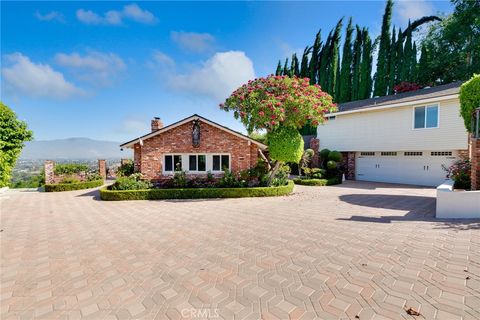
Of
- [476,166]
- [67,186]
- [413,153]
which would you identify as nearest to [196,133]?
[67,186]

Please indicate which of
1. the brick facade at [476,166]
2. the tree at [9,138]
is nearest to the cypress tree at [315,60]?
the brick facade at [476,166]

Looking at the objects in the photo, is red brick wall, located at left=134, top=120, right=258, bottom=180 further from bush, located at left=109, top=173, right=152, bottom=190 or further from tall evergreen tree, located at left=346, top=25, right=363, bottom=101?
tall evergreen tree, located at left=346, top=25, right=363, bottom=101

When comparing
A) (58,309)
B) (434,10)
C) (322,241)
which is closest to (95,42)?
(58,309)

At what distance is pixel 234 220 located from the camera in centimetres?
784

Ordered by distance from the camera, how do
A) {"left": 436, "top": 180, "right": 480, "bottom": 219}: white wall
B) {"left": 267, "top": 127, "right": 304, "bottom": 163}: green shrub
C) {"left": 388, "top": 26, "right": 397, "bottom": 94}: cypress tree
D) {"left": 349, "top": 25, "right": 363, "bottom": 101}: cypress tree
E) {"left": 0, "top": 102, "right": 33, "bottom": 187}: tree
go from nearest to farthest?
{"left": 436, "top": 180, "right": 480, "bottom": 219}: white wall, {"left": 267, "top": 127, "right": 304, "bottom": 163}: green shrub, {"left": 0, "top": 102, "right": 33, "bottom": 187}: tree, {"left": 388, "top": 26, "right": 397, "bottom": 94}: cypress tree, {"left": 349, "top": 25, "right": 363, "bottom": 101}: cypress tree

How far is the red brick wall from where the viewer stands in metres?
13.8

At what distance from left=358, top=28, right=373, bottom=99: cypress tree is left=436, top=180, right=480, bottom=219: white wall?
25366mm

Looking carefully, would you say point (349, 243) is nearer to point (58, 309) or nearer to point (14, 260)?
point (58, 309)

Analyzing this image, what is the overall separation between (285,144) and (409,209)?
20.8 feet

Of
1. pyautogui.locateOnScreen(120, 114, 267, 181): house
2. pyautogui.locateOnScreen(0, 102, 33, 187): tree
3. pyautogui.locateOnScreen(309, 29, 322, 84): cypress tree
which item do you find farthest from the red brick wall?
pyautogui.locateOnScreen(309, 29, 322, 84): cypress tree

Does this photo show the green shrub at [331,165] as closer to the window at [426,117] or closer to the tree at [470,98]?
the window at [426,117]

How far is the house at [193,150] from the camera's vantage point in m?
13.8

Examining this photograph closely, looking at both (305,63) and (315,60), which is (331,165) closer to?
(315,60)

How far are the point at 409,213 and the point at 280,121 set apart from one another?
23.8 feet
